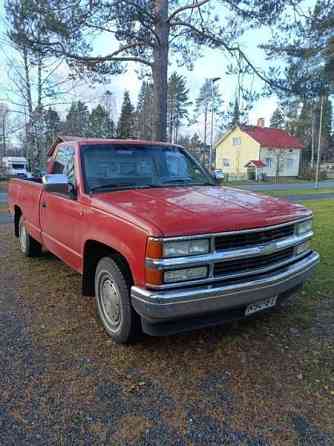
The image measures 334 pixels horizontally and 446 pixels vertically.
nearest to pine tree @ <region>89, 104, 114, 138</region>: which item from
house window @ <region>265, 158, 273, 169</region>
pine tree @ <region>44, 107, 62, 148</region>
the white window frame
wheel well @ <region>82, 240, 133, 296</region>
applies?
pine tree @ <region>44, 107, 62, 148</region>

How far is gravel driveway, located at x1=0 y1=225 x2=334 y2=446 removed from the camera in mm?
2299

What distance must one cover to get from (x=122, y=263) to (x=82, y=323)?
108cm

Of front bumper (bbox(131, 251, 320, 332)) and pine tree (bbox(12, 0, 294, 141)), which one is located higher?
pine tree (bbox(12, 0, 294, 141))

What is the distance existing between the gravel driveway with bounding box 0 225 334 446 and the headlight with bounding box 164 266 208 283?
85cm

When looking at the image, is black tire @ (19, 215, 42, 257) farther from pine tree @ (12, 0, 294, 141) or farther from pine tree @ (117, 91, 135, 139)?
pine tree @ (117, 91, 135, 139)

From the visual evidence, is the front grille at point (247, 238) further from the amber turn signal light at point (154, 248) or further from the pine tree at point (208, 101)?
the pine tree at point (208, 101)

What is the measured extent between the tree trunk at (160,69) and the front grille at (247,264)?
23.6 feet

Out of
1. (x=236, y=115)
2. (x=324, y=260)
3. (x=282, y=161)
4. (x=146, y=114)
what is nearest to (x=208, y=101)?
(x=146, y=114)

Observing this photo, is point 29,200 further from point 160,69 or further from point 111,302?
point 160,69

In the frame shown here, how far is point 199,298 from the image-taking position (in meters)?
2.67

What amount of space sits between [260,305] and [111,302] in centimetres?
139

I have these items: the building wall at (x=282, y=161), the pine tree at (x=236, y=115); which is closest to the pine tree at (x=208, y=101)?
the pine tree at (x=236, y=115)

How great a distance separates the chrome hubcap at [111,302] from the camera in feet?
10.8

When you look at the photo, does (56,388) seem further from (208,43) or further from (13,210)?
(208,43)
